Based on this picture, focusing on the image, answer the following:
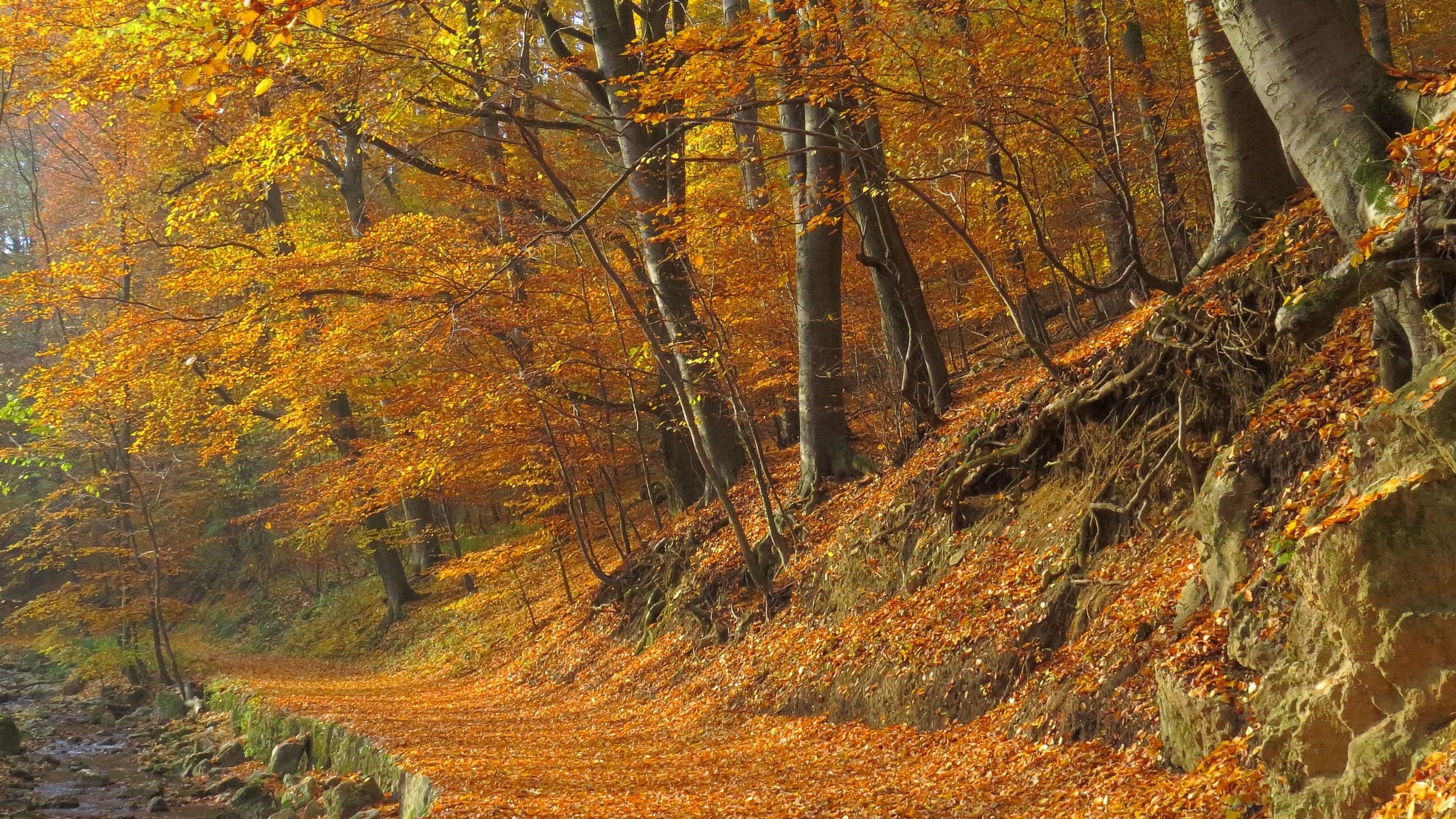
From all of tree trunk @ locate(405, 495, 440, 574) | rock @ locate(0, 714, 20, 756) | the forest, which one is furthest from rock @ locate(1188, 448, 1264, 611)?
tree trunk @ locate(405, 495, 440, 574)

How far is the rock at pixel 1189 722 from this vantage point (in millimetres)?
4582

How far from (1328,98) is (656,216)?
23.8 ft

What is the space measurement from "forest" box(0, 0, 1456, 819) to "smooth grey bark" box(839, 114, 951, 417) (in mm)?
63

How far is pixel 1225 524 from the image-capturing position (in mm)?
5203

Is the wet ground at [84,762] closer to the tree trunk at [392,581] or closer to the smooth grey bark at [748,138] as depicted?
the tree trunk at [392,581]

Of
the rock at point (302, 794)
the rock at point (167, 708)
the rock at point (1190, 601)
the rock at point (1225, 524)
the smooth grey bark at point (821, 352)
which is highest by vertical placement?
the smooth grey bark at point (821, 352)

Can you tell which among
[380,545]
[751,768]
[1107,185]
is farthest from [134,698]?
[1107,185]

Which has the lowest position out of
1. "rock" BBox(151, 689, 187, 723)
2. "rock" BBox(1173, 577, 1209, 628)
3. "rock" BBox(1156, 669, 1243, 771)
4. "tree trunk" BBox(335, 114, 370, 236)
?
"rock" BBox(151, 689, 187, 723)

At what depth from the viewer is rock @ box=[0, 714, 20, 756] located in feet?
44.0

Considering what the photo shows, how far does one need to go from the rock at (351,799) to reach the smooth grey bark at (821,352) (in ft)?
18.2

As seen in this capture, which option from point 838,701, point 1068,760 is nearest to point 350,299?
point 838,701

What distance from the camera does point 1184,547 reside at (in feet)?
19.8

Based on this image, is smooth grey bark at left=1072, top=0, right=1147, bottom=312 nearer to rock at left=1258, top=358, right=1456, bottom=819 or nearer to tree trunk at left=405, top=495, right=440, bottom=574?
rock at left=1258, top=358, right=1456, bottom=819

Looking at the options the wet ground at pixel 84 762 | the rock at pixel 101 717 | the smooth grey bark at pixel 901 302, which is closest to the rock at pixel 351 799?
the wet ground at pixel 84 762
